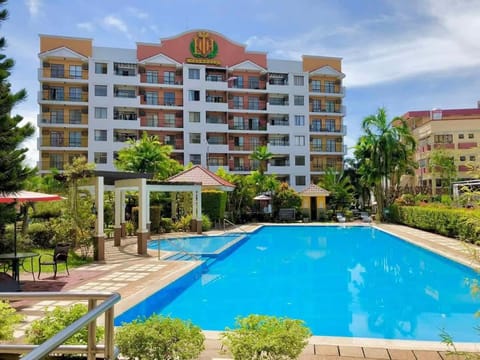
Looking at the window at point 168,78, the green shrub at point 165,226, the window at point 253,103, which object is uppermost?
the window at point 168,78

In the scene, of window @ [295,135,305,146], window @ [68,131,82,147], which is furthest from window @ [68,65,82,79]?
window @ [295,135,305,146]

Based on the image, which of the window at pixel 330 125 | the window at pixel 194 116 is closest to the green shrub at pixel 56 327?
the window at pixel 194 116

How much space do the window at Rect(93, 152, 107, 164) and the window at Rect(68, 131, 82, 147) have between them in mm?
2451

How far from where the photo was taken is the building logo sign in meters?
42.7

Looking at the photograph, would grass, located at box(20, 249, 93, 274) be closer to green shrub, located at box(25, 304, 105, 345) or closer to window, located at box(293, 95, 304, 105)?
green shrub, located at box(25, 304, 105, 345)

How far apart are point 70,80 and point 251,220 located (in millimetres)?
24816

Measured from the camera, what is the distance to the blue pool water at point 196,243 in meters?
16.5

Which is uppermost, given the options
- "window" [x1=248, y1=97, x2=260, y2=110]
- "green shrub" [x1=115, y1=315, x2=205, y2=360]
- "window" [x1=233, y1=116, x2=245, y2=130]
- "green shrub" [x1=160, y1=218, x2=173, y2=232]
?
"window" [x1=248, y1=97, x2=260, y2=110]

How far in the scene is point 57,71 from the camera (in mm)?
39969

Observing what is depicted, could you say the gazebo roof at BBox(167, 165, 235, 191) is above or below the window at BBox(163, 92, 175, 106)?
below

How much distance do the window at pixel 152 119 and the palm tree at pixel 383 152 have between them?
22.0 m

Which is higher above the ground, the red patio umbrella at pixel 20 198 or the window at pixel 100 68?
the window at pixel 100 68

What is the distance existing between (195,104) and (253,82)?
7.62 meters

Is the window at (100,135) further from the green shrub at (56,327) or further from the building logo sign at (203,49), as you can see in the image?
the green shrub at (56,327)
